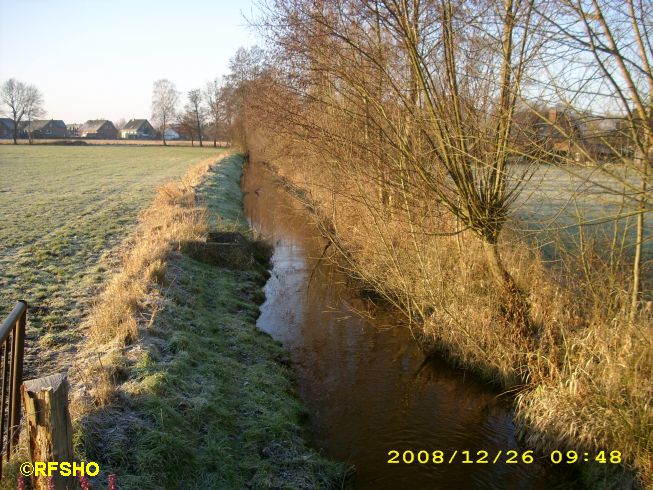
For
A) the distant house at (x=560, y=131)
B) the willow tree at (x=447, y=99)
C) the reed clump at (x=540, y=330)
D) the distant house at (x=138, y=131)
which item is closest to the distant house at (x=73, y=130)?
the distant house at (x=138, y=131)

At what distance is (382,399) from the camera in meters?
6.84

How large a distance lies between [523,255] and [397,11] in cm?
447

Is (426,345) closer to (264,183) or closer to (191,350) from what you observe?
(191,350)

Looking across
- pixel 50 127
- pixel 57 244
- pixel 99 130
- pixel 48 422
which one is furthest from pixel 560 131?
pixel 99 130

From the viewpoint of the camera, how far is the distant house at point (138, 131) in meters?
114

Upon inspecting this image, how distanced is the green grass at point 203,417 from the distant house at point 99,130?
388 feet

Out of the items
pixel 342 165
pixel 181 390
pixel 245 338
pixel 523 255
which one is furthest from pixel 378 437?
pixel 342 165

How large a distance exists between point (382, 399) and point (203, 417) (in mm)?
2669

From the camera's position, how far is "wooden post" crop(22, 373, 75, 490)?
301 centimetres

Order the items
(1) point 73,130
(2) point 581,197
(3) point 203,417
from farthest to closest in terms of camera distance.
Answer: (1) point 73,130 < (3) point 203,417 < (2) point 581,197

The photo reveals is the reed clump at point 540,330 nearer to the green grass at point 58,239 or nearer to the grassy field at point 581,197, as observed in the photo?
the grassy field at point 581,197

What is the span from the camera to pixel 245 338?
811 centimetres

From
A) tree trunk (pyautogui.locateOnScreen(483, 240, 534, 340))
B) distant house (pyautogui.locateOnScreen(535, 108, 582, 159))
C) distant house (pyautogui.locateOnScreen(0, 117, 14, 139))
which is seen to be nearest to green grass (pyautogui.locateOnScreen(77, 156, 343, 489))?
tree trunk (pyautogui.locateOnScreen(483, 240, 534, 340))

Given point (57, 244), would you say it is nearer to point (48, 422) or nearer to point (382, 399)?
point (382, 399)
